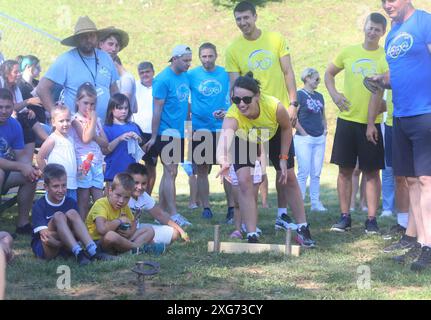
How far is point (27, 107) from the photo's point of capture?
9.22 m

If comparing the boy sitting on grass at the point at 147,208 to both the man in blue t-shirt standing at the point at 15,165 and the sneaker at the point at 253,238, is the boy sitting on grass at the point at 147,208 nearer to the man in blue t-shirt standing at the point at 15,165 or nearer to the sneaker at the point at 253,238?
the sneaker at the point at 253,238

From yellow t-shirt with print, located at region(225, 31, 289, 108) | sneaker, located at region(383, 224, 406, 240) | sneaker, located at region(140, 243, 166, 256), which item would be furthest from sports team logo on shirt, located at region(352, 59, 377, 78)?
sneaker, located at region(140, 243, 166, 256)

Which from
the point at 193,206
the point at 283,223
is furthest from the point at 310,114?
the point at 283,223

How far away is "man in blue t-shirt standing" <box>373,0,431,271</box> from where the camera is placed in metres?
6.34

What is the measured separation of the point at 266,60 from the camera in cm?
820

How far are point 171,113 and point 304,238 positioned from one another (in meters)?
2.87

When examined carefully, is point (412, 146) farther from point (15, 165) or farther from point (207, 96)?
point (15, 165)

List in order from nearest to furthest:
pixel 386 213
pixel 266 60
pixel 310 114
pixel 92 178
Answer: pixel 92 178, pixel 266 60, pixel 386 213, pixel 310 114

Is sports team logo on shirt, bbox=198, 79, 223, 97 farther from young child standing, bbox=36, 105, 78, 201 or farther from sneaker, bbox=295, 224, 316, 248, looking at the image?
sneaker, bbox=295, 224, 316, 248

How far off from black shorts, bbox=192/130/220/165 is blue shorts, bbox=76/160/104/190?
6.35ft
